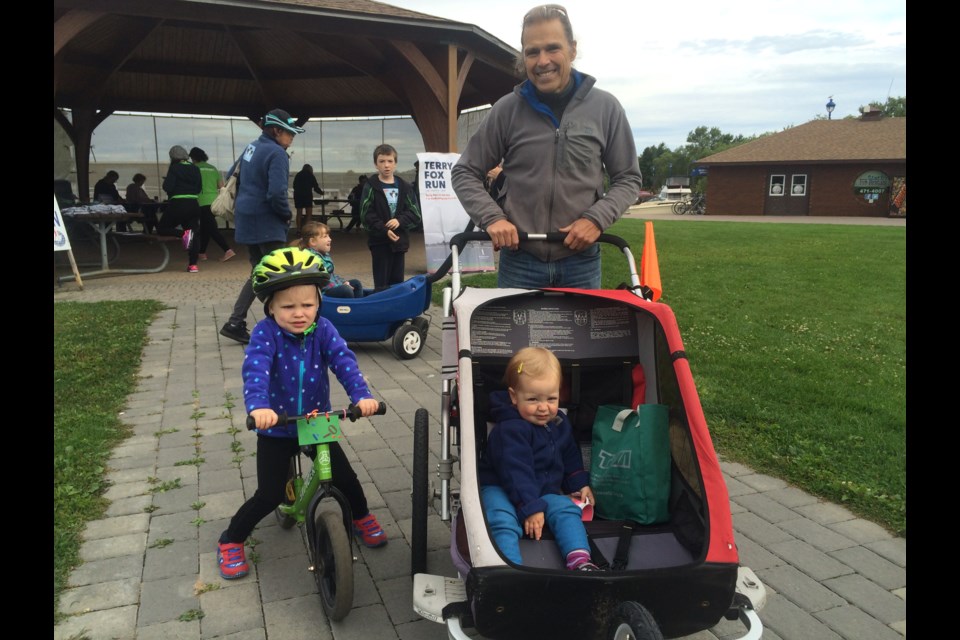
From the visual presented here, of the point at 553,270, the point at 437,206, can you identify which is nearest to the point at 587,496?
the point at 553,270

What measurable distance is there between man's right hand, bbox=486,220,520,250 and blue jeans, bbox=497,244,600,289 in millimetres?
219

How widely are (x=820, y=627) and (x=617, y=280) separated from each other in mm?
8215

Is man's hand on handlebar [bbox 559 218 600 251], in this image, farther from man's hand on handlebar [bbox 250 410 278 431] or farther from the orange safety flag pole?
man's hand on handlebar [bbox 250 410 278 431]

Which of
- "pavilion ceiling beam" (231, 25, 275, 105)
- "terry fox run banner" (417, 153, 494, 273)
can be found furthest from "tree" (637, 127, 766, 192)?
"terry fox run banner" (417, 153, 494, 273)

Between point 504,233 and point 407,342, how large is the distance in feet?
11.7

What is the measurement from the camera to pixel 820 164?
36219 millimetres

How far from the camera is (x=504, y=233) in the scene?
3010 millimetres

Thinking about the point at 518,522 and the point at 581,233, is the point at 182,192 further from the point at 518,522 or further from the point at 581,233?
the point at 518,522

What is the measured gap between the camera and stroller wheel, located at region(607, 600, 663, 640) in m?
1.88

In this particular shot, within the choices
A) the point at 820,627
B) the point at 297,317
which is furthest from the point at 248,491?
the point at 820,627

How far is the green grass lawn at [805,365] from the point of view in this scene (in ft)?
13.2

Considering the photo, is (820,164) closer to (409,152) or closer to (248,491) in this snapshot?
(409,152)

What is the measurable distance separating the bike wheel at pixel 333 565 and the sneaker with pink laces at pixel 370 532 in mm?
426

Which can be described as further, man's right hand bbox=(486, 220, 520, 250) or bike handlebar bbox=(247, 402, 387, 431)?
man's right hand bbox=(486, 220, 520, 250)
